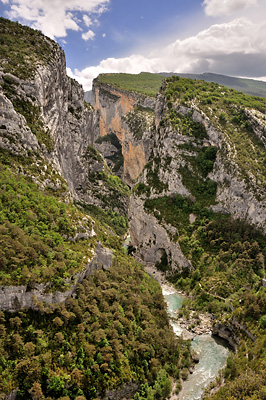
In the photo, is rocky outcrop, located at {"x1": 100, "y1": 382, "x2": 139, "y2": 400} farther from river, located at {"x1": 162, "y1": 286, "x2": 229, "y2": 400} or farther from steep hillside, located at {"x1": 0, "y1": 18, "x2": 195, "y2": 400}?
river, located at {"x1": 162, "y1": 286, "x2": 229, "y2": 400}

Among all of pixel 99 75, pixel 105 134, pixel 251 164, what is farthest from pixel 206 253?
pixel 99 75

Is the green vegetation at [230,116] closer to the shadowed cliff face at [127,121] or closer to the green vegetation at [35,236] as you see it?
the shadowed cliff face at [127,121]

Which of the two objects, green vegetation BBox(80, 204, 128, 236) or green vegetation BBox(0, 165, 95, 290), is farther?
green vegetation BBox(80, 204, 128, 236)

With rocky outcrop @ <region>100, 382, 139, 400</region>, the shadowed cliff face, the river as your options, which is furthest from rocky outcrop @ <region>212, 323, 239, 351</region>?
the shadowed cliff face

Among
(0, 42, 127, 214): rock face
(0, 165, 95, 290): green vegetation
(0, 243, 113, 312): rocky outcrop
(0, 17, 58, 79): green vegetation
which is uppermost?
(0, 17, 58, 79): green vegetation

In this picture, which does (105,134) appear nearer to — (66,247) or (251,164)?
(251,164)

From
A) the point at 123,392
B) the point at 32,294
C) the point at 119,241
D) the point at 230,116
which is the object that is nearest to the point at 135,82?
the point at 230,116

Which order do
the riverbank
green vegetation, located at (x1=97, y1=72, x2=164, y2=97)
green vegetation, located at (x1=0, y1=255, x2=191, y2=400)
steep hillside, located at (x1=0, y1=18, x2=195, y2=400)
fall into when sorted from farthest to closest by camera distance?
green vegetation, located at (x1=97, y1=72, x2=164, y2=97)
the riverbank
steep hillside, located at (x1=0, y1=18, x2=195, y2=400)
green vegetation, located at (x1=0, y1=255, x2=191, y2=400)
